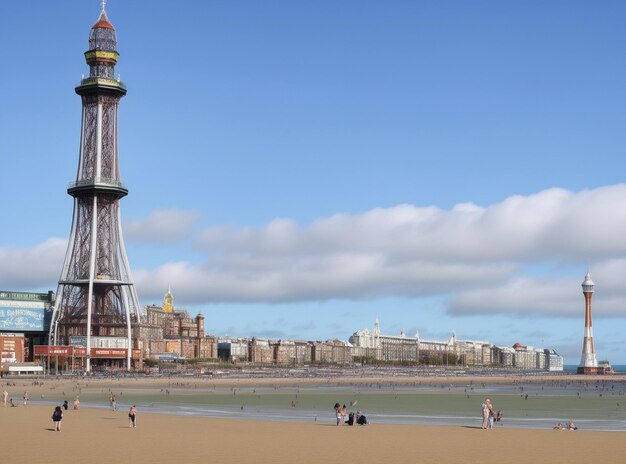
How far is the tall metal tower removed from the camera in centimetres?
16525

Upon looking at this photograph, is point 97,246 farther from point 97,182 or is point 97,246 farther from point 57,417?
point 57,417

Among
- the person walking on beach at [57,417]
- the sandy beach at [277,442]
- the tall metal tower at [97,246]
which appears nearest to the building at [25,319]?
the tall metal tower at [97,246]

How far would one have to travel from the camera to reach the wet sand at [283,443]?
35.2 m

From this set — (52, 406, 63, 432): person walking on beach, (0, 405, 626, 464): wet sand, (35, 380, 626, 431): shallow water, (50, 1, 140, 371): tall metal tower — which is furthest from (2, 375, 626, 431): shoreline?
(50, 1, 140, 371): tall metal tower

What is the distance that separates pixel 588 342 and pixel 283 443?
138639 millimetres

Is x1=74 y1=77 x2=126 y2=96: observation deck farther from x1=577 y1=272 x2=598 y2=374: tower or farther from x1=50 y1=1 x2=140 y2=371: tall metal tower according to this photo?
x1=577 y1=272 x2=598 y2=374: tower

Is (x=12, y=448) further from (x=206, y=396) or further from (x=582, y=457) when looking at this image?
(x=206, y=396)

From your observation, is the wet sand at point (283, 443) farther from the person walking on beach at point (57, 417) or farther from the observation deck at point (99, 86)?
the observation deck at point (99, 86)

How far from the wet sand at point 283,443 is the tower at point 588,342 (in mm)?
122854

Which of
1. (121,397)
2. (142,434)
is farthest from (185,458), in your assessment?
(121,397)

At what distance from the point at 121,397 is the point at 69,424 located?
35950 millimetres

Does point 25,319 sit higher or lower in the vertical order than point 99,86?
lower

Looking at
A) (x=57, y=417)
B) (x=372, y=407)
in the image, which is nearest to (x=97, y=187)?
(x=372, y=407)

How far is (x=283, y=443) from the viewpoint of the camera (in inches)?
1599
